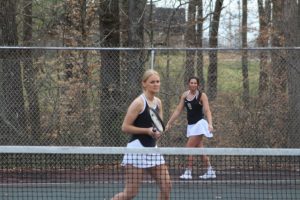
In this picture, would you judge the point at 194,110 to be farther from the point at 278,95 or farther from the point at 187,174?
the point at 278,95

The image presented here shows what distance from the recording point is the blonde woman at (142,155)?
603 cm

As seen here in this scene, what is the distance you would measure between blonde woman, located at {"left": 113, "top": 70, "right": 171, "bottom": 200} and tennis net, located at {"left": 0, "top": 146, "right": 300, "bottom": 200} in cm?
151

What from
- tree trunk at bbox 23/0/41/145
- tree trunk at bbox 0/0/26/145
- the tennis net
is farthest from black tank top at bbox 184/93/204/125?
tree trunk at bbox 0/0/26/145

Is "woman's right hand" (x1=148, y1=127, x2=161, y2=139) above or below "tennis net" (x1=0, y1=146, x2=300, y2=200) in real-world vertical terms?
above

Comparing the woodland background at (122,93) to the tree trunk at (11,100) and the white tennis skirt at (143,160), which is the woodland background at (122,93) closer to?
the tree trunk at (11,100)

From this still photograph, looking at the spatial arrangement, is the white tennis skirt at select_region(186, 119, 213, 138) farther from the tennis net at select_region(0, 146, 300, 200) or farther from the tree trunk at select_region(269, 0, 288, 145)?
the tree trunk at select_region(269, 0, 288, 145)

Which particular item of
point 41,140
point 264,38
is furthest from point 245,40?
point 41,140

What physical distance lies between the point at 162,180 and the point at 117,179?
3.65 metres

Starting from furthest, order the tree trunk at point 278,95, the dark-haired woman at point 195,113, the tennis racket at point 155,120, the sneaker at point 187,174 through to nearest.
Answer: the tree trunk at point 278,95, the dark-haired woman at point 195,113, the sneaker at point 187,174, the tennis racket at point 155,120

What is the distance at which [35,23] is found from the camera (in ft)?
57.3

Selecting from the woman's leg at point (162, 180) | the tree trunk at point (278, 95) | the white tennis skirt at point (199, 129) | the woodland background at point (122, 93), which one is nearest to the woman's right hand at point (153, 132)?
the woman's leg at point (162, 180)

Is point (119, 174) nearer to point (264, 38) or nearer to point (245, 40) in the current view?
point (264, 38)

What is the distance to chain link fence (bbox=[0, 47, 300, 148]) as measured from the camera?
11.4m

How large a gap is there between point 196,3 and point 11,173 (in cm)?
971
